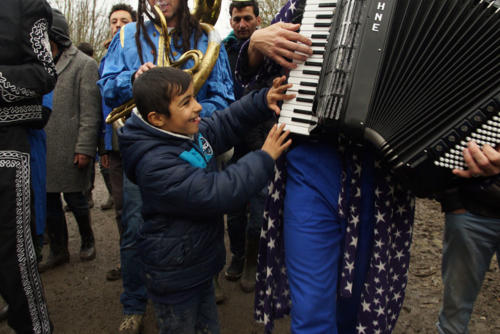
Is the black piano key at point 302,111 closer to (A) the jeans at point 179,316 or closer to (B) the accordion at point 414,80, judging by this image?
(B) the accordion at point 414,80

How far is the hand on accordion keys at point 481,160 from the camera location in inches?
47.5

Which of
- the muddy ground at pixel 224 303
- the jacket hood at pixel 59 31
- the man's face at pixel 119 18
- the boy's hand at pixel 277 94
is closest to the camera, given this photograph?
the boy's hand at pixel 277 94

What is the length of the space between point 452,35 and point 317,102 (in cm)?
53

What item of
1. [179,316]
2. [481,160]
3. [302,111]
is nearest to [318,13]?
[302,111]

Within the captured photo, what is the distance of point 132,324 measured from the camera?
6.98 ft

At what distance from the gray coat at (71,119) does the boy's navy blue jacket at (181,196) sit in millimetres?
1438

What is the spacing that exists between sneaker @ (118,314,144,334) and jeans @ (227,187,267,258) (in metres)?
0.93

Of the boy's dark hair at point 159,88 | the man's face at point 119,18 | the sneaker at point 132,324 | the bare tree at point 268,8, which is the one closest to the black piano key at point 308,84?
the boy's dark hair at point 159,88

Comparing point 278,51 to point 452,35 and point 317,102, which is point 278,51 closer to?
point 317,102

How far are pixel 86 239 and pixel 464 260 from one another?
9.56 ft

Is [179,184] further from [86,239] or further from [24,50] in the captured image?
[86,239]

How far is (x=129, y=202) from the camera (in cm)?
206

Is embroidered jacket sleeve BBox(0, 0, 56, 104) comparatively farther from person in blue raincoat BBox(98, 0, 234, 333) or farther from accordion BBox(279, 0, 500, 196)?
accordion BBox(279, 0, 500, 196)

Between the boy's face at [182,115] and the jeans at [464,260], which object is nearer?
the boy's face at [182,115]
